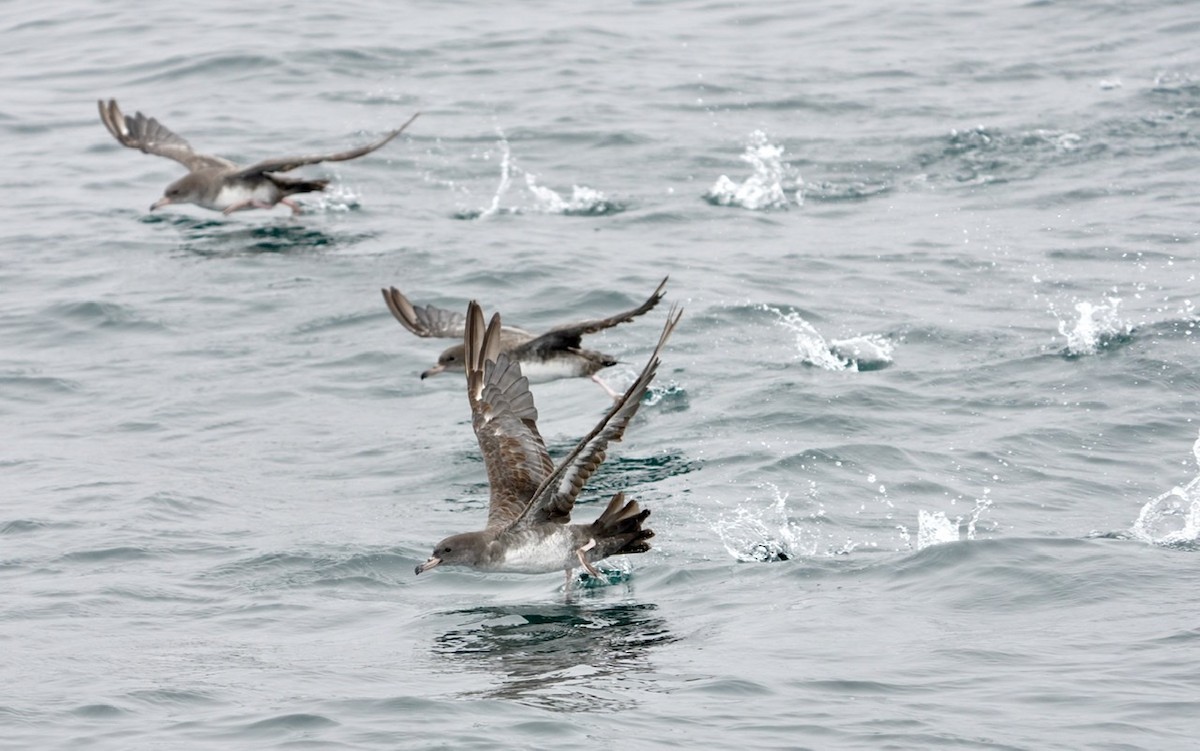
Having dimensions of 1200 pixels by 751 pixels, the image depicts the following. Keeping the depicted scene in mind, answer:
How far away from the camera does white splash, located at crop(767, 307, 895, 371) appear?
A: 13719mm

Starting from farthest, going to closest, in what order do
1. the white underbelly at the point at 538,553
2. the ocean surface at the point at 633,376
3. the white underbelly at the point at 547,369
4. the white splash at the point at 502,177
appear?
the white splash at the point at 502,177 → the white underbelly at the point at 547,369 → the white underbelly at the point at 538,553 → the ocean surface at the point at 633,376

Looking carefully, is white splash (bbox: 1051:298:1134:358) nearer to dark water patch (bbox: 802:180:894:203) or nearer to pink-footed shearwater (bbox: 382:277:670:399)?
pink-footed shearwater (bbox: 382:277:670:399)

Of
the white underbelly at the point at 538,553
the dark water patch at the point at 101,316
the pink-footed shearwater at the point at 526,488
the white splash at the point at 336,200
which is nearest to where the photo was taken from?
the pink-footed shearwater at the point at 526,488

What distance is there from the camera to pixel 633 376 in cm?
1419

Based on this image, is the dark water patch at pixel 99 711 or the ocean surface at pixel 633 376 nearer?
the dark water patch at pixel 99 711

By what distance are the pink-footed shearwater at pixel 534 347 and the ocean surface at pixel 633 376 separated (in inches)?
16.6

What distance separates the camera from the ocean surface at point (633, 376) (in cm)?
809

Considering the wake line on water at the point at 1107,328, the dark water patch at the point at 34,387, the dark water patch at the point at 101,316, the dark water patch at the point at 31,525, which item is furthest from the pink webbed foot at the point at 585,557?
the dark water patch at the point at 101,316

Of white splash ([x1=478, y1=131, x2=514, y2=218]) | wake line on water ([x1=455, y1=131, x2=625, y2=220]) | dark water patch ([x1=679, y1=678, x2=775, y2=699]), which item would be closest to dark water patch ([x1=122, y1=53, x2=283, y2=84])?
white splash ([x1=478, y1=131, x2=514, y2=218])

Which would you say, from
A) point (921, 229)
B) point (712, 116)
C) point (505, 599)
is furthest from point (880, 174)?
point (505, 599)

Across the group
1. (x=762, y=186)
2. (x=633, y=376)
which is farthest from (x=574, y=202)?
(x=633, y=376)

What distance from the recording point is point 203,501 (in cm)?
1148

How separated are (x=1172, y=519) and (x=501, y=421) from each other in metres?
3.95

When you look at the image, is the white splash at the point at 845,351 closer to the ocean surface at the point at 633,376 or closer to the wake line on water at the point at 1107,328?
the ocean surface at the point at 633,376
